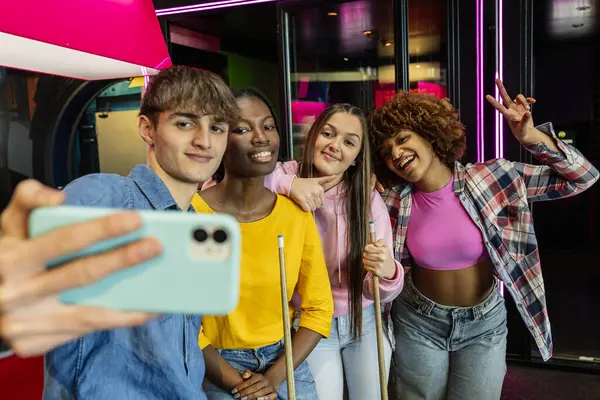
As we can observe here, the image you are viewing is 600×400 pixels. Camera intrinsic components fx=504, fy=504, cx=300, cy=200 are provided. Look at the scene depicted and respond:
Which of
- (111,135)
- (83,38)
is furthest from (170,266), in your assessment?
(111,135)

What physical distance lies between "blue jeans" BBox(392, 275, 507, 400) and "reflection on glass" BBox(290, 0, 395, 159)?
236 cm

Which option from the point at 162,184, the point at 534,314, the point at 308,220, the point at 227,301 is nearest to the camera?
the point at 227,301

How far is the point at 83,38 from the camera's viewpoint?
1437mm

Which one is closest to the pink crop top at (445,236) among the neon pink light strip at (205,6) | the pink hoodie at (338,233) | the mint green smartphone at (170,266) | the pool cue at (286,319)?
the pink hoodie at (338,233)

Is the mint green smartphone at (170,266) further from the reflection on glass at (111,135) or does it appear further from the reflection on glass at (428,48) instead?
the reflection on glass at (111,135)

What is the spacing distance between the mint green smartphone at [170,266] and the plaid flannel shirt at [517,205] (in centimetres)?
157

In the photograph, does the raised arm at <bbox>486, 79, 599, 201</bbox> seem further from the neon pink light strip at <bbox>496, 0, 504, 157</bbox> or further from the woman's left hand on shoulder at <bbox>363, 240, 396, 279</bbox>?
the neon pink light strip at <bbox>496, 0, 504, 157</bbox>

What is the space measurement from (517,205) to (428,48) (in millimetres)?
2039

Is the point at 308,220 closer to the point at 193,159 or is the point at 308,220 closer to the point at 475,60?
the point at 193,159

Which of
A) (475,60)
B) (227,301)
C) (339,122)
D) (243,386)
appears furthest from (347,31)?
(227,301)

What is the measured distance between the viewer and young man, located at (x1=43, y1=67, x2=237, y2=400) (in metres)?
0.90

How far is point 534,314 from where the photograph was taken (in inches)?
81.2

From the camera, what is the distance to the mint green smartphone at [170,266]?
509 millimetres

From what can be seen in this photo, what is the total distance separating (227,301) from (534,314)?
1.88 meters
